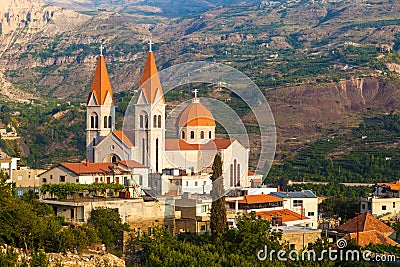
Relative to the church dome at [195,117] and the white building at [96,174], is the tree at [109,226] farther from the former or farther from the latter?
the church dome at [195,117]

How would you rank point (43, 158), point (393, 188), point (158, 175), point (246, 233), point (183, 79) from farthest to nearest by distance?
point (183, 79) < point (43, 158) < point (393, 188) < point (158, 175) < point (246, 233)

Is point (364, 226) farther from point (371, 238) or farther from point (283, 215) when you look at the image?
point (283, 215)

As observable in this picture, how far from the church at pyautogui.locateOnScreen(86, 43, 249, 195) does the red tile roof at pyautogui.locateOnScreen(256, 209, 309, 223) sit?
866 centimetres

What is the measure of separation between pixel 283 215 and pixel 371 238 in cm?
771

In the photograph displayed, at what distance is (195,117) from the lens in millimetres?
77500

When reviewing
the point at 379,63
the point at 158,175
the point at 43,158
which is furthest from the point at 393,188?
the point at 379,63

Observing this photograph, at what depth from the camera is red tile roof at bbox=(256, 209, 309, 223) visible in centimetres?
5653

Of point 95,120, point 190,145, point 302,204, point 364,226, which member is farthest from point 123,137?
point 364,226

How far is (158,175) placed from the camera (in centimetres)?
6519

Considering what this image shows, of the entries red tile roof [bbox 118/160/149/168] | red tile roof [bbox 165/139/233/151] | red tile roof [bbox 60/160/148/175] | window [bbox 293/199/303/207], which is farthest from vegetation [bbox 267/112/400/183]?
window [bbox 293/199/303/207]

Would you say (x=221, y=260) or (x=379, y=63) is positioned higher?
(x=379, y=63)

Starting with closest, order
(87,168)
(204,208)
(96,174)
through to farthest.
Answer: (204,208)
(96,174)
(87,168)

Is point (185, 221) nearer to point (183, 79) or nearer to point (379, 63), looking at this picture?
point (183, 79)

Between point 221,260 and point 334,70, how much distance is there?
128463mm
